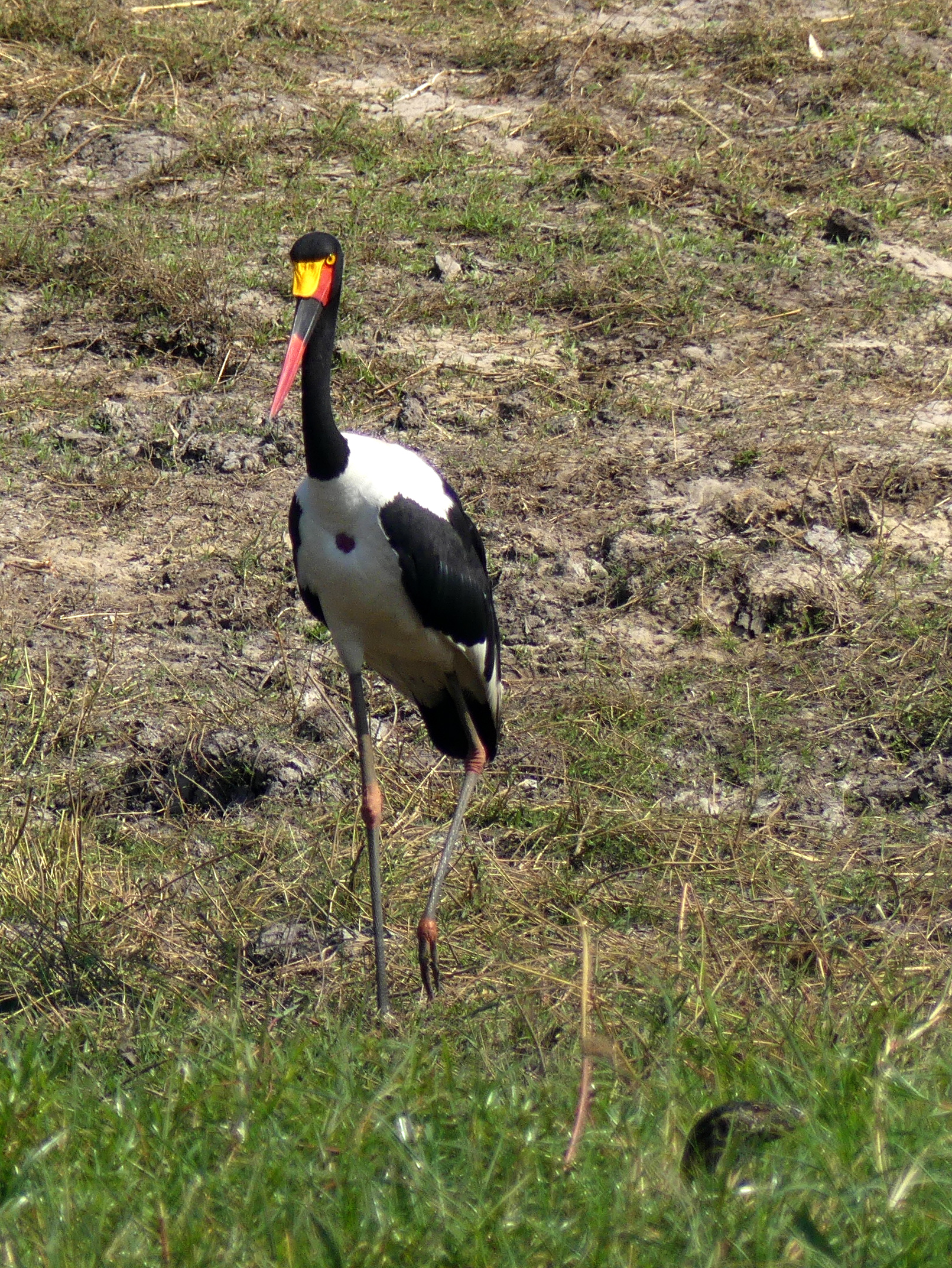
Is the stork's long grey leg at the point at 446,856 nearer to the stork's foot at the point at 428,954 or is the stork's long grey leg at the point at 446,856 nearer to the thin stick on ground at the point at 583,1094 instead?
the stork's foot at the point at 428,954

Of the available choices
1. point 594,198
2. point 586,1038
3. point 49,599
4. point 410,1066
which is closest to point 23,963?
point 410,1066

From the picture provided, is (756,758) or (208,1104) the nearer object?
(208,1104)

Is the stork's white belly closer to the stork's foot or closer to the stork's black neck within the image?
the stork's black neck

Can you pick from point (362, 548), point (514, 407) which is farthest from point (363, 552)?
point (514, 407)

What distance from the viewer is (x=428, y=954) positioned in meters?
3.48

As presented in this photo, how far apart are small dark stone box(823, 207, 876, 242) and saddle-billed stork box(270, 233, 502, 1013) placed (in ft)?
10.8

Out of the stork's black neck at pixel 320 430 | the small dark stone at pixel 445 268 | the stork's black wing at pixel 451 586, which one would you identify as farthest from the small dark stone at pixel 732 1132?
the small dark stone at pixel 445 268

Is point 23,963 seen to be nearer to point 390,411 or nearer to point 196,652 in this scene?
point 196,652

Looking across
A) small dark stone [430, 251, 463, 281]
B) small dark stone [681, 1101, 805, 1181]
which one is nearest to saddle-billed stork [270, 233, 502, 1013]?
small dark stone [681, 1101, 805, 1181]

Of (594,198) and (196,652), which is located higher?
(594,198)

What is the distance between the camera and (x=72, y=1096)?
2.34 meters

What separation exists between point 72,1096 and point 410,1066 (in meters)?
0.51

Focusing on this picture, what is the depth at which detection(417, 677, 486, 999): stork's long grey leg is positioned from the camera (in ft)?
11.1

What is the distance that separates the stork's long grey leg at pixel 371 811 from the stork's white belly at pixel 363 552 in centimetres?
10
